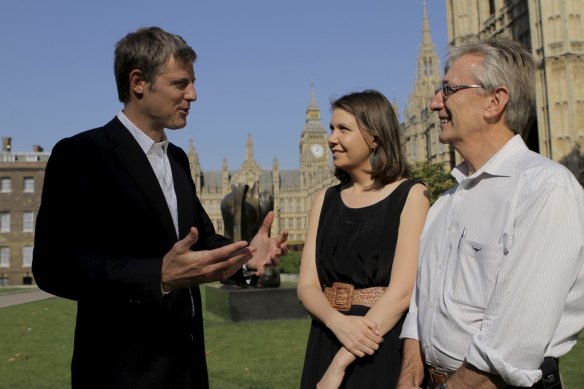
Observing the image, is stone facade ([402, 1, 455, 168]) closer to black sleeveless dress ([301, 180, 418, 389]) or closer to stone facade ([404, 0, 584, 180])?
stone facade ([404, 0, 584, 180])

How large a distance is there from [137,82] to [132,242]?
2.00 feet

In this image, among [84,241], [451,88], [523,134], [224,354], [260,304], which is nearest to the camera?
[84,241]

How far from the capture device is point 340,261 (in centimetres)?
293

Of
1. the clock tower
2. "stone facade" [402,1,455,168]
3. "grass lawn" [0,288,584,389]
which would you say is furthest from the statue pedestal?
the clock tower

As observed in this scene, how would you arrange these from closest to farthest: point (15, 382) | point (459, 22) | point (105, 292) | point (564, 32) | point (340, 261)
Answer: point (105, 292), point (340, 261), point (15, 382), point (564, 32), point (459, 22)

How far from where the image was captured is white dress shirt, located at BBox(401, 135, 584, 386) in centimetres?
192

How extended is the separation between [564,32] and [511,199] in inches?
1058

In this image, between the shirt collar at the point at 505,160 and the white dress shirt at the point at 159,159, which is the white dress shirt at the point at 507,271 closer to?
the shirt collar at the point at 505,160

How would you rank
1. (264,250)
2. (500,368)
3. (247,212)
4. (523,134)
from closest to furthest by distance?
(500,368) → (264,250) → (523,134) → (247,212)

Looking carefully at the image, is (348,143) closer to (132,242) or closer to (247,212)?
(132,242)

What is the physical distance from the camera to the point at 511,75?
7.59 ft

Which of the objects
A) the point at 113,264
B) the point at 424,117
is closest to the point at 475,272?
the point at 113,264

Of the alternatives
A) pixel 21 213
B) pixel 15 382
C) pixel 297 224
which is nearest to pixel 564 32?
pixel 15 382

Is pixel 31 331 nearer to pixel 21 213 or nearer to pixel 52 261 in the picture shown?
pixel 52 261
